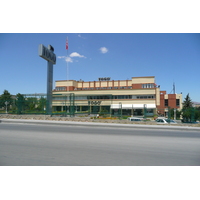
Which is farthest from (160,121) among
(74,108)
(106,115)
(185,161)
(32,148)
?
(32,148)

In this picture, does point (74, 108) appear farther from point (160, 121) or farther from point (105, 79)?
point (105, 79)

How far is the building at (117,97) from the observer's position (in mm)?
19641

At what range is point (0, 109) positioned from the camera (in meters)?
21.5

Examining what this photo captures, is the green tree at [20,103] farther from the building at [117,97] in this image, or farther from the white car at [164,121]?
the white car at [164,121]

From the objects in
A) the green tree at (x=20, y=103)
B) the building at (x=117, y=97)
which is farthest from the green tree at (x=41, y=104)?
the green tree at (x=20, y=103)

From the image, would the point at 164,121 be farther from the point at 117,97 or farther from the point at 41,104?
the point at 117,97

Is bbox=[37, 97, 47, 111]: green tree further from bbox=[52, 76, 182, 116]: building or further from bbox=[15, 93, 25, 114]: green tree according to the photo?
bbox=[15, 93, 25, 114]: green tree

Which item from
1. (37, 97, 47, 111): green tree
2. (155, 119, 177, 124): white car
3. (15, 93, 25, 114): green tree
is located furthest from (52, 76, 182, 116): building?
(15, 93, 25, 114): green tree

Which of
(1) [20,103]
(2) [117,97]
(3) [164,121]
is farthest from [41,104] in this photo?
(2) [117,97]

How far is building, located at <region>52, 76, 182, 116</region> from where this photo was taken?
1964 cm

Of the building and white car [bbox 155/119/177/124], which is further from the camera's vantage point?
the building

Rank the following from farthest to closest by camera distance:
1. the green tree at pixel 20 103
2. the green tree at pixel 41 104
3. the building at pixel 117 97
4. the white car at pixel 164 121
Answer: the green tree at pixel 20 103 < the green tree at pixel 41 104 < the building at pixel 117 97 < the white car at pixel 164 121

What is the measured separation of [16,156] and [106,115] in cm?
1354

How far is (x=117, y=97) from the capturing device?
53.7 m
